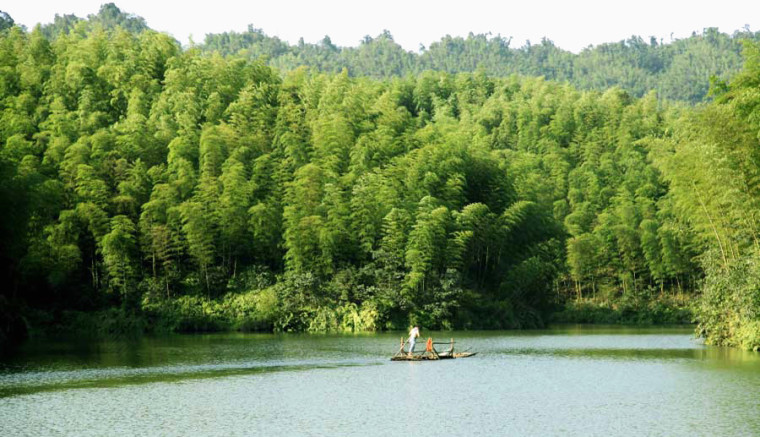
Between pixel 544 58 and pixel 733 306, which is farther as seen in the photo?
pixel 544 58

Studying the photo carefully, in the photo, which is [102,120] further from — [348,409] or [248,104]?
[348,409]

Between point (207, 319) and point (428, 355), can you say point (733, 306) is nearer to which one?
point (428, 355)

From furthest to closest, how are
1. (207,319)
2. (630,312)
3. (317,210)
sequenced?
(630,312)
(317,210)
(207,319)

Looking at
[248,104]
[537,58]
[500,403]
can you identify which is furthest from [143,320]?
[537,58]

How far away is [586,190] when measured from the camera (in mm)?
63594

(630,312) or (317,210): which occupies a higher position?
(317,210)

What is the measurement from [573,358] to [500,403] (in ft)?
33.8

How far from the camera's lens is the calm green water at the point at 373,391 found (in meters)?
16.2

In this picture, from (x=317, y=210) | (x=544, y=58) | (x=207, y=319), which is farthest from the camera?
(x=544, y=58)

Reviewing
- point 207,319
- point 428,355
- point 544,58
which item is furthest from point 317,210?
point 544,58

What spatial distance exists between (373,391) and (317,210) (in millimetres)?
25749

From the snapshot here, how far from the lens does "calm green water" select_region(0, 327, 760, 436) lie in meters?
16.2

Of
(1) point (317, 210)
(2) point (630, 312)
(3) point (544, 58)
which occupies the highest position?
(3) point (544, 58)

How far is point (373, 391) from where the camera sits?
68.9ft
